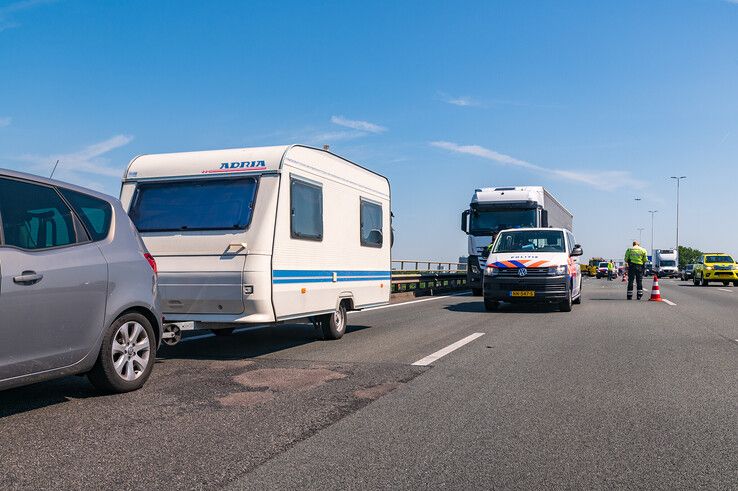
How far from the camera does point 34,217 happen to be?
5.12 metres

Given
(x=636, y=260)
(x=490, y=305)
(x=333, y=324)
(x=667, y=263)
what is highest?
(x=636, y=260)

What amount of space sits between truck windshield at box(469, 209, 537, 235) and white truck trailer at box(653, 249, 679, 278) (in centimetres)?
5152

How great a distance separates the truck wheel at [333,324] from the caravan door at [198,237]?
2250 millimetres

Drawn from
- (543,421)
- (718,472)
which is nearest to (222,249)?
(543,421)

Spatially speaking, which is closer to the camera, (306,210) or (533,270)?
(306,210)

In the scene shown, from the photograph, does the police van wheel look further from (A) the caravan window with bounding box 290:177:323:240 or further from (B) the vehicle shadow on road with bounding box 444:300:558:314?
(A) the caravan window with bounding box 290:177:323:240

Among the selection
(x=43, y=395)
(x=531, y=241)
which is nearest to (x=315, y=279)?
(x=43, y=395)

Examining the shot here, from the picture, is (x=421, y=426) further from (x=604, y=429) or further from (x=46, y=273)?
(x=46, y=273)

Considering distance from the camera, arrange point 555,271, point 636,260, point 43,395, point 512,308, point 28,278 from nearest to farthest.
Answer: point 28,278, point 43,395, point 555,271, point 512,308, point 636,260

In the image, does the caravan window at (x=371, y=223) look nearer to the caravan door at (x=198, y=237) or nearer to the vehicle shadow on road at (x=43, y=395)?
the caravan door at (x=198, y=237)

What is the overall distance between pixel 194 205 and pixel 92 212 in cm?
264

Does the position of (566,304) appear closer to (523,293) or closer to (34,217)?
(523,293)

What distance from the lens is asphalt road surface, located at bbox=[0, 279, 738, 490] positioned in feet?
12.7

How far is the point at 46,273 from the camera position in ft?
16.4
